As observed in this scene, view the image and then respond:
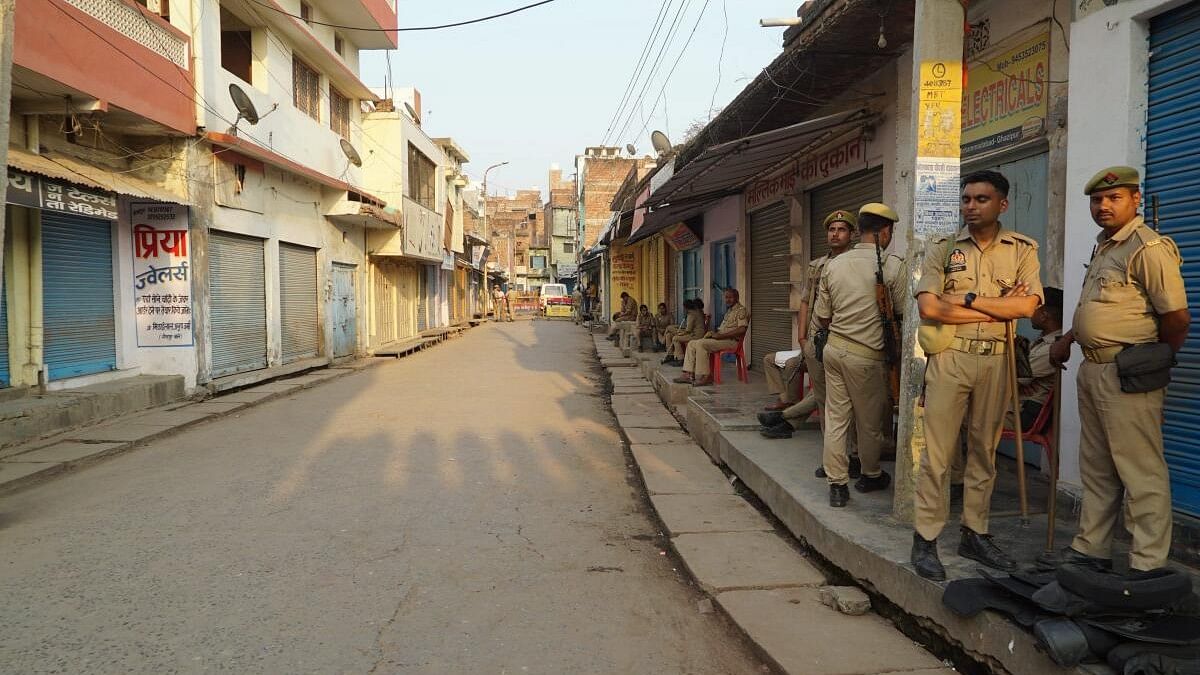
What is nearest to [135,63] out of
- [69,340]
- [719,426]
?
[69,340]

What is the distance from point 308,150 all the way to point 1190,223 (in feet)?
48.6

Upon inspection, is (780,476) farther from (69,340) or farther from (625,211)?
(625,211)

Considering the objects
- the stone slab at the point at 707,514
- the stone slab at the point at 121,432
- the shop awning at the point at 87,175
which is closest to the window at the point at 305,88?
the shop awning at the point at 87,175

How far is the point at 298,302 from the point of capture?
15.5 m

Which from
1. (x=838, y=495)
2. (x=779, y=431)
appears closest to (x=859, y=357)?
(x=838, y=495)

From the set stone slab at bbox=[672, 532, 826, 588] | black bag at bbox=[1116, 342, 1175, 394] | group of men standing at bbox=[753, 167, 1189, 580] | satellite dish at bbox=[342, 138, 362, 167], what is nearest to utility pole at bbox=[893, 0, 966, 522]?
group of men standing at bbox=[753, 167, 1189, 580]

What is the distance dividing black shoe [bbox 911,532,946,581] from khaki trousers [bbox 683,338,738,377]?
6345 millimetres

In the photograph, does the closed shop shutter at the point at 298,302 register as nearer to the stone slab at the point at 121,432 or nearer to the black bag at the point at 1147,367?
the stone slab at the point at 121,432

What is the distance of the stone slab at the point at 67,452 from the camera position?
6.86 m

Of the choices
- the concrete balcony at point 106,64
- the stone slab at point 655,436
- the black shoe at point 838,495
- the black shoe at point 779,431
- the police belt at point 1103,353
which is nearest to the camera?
the police belt at point 1103,353

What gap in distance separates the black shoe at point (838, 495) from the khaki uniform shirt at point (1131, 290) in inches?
62.7

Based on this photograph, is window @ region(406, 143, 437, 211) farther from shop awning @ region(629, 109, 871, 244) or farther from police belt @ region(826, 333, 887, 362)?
police belt @ region(826, 333, 887, 362)

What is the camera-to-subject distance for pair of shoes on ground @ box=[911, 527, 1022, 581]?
307 centimetres

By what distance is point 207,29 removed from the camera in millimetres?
11102
